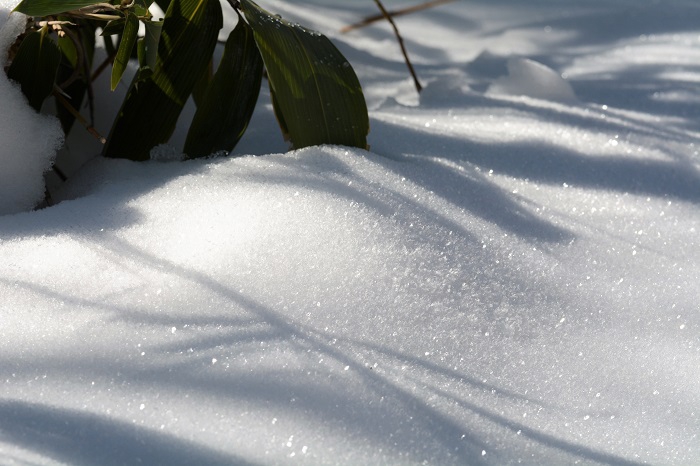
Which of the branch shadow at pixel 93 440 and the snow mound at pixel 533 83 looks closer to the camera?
the branch shadow at pixel 93 440

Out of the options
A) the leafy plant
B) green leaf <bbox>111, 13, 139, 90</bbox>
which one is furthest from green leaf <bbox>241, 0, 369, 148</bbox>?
green leaf <bbox>111, 13, 139, 90</bbox>

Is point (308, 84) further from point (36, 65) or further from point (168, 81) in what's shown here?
point (36, 65)

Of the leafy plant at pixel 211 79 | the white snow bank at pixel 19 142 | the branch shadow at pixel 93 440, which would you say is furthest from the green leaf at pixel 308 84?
the branch shadow at pixel 93 440

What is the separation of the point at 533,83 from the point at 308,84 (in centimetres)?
44

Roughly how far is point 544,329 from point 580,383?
59 millimetres

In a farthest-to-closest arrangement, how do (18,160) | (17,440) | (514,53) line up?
(514,53)
(18,160)
(17,440)

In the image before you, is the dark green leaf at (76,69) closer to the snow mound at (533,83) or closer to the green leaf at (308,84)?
the green leaf at (308,84)

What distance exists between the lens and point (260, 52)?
2.64 ft

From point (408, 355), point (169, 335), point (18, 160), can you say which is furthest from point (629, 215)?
point (18, 160)

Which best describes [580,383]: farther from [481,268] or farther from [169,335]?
[169,335]

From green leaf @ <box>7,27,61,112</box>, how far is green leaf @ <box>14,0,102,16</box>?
87 millimetres

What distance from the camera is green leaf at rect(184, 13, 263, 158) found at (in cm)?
84

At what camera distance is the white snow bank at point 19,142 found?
792 mm

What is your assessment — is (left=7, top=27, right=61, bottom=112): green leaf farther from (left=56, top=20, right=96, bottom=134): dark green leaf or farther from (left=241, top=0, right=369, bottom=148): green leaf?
(left=241, top=0, right=369, bottom=148): green leaf
